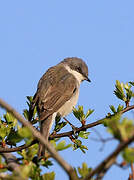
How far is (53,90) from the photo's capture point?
6.34 meters

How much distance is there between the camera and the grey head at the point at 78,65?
25.2ft

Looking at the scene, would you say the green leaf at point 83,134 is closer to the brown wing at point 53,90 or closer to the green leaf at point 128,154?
the brown wing at point 53,90

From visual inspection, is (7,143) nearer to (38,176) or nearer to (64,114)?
(38,176)

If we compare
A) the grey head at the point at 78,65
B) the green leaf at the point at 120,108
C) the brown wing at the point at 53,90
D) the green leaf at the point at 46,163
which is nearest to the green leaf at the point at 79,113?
the green leaf at the point at 120,108

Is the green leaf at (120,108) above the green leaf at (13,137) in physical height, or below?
below

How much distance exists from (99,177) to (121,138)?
261mm

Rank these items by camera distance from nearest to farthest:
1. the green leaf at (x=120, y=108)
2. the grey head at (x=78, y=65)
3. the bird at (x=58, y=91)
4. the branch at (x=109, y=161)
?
the branch at (x=109, y=161)
the green leaf at (x=120, y=108)
the bird at (x=58, y=91)
the grey head at (x=78, y=65)

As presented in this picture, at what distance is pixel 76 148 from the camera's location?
4.07 m

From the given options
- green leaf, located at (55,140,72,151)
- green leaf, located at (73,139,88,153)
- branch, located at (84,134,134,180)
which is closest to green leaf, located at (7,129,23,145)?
green leaf, located at (55,140,72,151)

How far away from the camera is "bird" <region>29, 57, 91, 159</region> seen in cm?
549

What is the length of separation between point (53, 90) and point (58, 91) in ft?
0.34

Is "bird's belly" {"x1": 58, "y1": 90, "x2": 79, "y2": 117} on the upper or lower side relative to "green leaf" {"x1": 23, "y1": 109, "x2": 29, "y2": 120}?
upper

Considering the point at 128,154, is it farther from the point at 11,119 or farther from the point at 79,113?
the point at 79,113

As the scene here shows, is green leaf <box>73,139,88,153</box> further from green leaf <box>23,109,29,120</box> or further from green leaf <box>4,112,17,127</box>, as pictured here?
green leaf <box>4,112,17,127</box>
